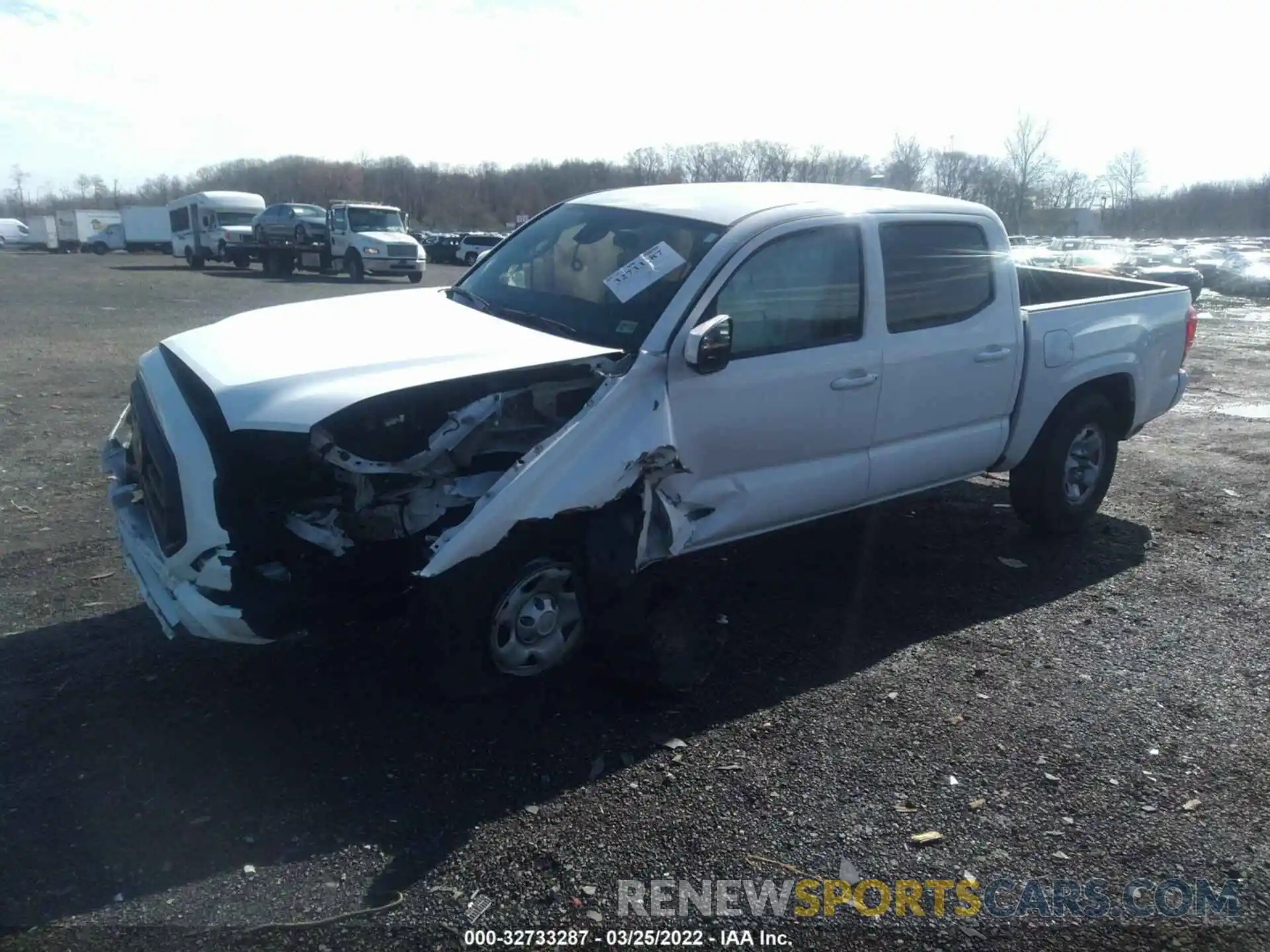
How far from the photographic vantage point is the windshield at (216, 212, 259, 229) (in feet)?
115

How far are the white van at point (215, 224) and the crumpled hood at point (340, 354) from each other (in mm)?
31254

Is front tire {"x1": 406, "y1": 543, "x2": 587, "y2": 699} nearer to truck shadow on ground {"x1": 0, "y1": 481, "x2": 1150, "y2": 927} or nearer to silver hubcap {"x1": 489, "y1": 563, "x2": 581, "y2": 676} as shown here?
silver hubcap {"x1": 489, "y1": 563, "x2": 581, "y2": 676}

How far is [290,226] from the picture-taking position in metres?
30.9

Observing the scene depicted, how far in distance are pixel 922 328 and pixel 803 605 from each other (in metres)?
1.55

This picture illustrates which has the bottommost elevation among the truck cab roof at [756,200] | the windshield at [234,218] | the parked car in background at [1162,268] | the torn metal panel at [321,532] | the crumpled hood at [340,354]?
the torn metal panel at [321,532]

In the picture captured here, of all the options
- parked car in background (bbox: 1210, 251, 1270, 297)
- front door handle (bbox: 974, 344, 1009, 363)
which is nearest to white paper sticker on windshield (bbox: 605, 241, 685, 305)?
front door handle (bbox: 974, 344, 1009, 363)

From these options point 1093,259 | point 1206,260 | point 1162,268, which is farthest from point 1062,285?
point 1206,260

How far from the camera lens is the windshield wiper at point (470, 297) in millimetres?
5281

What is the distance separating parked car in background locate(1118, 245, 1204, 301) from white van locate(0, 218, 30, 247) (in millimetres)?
57880

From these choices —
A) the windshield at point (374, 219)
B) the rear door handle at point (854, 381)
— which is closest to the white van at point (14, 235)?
the windshield at point (374, 219)

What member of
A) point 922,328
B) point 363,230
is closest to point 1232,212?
point 363,230

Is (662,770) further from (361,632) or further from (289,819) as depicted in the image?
(361,632)

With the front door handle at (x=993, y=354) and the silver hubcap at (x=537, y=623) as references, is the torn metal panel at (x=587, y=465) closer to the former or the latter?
the silver hubcap at (x=537, y=623)

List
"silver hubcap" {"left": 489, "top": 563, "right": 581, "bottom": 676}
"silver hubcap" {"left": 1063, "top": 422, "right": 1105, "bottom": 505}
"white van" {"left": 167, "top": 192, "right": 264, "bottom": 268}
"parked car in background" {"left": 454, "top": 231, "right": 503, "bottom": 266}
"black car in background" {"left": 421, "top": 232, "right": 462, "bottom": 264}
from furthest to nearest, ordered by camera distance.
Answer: "black car in background" {"left": 421, "top": 232, "right": 462, "bottom": 264} < "parked car in background" {"left": 454, "top": 231, "right": 503, "bottom": 266} < "white van" {"left": 167, "top": 192, "right": 264, "bottom": 268} < "silver hubcap" {"left": 1063, "top": 422, "right": 1105, "bottom": 505} < "silver hubcap" {"left": 489, "top": 563, "right": 581, "bottom": 676}
